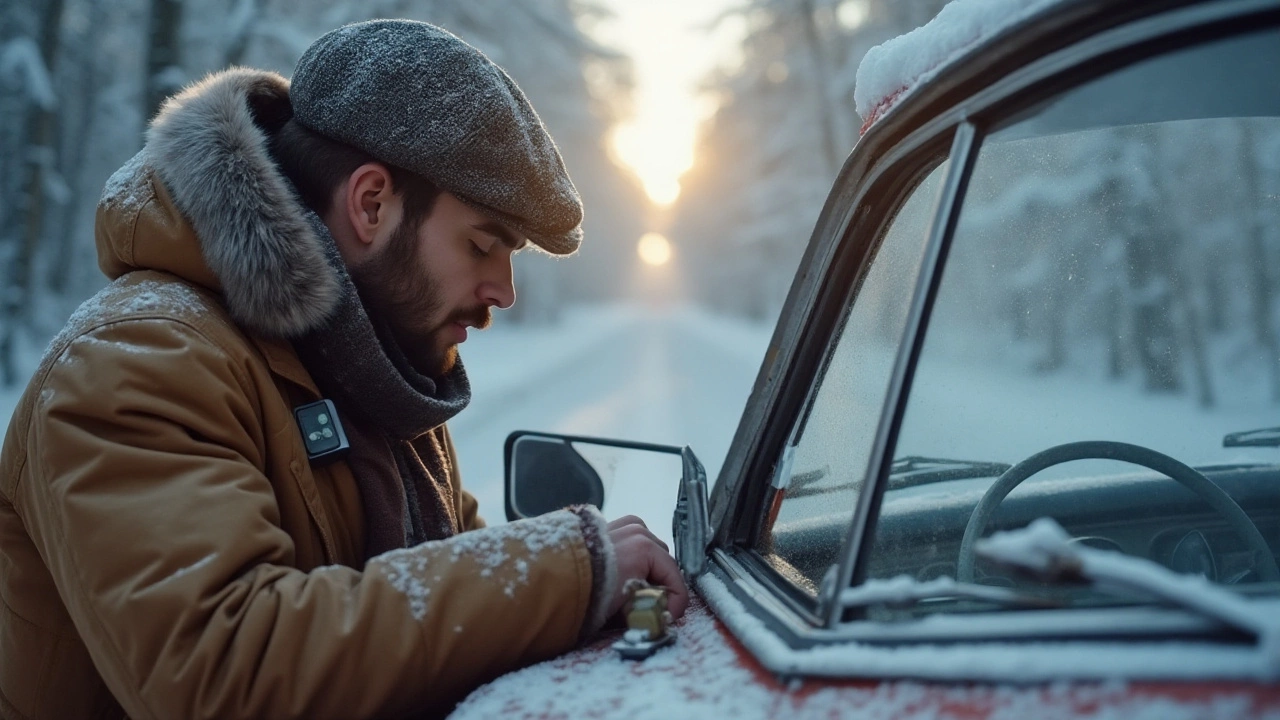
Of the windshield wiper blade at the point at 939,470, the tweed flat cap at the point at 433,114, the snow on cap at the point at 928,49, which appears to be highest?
the snow on cap at the point at 928,49

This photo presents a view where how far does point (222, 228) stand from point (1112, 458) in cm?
206

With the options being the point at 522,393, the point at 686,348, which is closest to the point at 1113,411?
the point at 522,393

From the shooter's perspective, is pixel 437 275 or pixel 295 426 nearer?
pixel 295 426

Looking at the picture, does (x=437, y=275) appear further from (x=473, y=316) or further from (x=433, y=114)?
(x=433, y=114)

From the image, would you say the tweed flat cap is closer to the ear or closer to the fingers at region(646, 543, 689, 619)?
the ear

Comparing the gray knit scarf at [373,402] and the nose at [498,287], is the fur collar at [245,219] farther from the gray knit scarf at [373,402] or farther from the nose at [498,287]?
the nose at [498,287]

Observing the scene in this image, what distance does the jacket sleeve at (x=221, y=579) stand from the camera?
4.69 ft

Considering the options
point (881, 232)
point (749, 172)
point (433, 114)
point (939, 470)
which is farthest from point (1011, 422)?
point (749, 172)

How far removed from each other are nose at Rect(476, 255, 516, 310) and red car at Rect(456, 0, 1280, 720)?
1.28 feet

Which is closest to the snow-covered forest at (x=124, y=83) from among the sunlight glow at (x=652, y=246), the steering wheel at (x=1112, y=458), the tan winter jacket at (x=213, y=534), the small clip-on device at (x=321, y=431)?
the tan winter jacket at (x=213, y=534)

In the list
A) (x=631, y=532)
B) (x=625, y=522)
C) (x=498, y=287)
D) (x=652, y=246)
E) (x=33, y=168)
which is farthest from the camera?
(x=652, y=246)

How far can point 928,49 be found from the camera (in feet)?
4.84

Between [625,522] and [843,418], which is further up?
[843,418]

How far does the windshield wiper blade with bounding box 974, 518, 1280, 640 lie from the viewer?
91 cm
